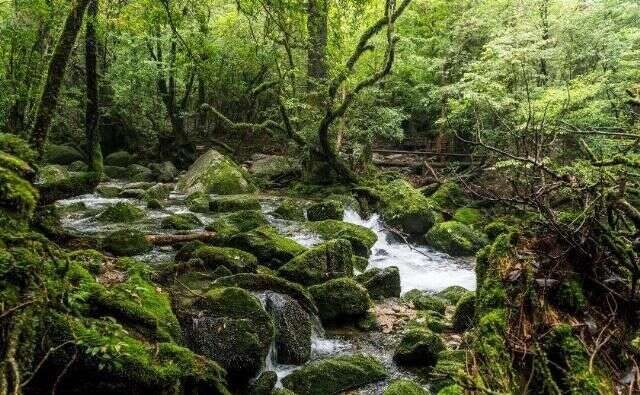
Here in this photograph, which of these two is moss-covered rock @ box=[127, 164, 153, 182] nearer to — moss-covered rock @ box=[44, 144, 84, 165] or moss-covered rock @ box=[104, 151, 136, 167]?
moss-covered rock @ box=[104, 151, 136, 167]

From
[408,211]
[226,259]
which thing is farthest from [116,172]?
[226,259]

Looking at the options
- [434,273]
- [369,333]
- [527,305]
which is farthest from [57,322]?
[434,273]

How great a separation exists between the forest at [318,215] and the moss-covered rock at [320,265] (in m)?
0.04

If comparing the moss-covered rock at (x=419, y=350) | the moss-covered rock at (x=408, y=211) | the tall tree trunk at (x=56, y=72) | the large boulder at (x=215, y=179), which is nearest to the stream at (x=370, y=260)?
the moss-covered rock at (x=419, y=350)

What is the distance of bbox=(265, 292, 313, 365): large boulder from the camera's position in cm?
628

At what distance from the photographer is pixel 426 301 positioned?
8898mm

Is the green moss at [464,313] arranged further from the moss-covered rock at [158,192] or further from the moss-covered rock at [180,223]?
the moss-covered rock at [158,192]

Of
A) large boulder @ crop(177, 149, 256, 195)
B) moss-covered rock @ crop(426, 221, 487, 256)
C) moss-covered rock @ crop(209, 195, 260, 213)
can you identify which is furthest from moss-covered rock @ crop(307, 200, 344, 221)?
large boulder @ crop(177, 149, 256, 195)

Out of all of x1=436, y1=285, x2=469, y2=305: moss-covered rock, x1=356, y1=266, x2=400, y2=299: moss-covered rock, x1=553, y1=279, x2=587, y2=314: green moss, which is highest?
x1=553, y1=279, x2=587, y2=314: green moss

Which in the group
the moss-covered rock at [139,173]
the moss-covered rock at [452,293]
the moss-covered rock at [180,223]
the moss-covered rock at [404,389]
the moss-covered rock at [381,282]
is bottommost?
the moss-covered rock at [452,293]

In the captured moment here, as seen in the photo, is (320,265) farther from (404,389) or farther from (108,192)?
(108,192)

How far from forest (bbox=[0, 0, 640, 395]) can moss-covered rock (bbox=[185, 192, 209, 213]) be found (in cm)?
7

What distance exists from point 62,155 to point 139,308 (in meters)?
18.9

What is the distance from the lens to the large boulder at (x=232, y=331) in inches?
209
